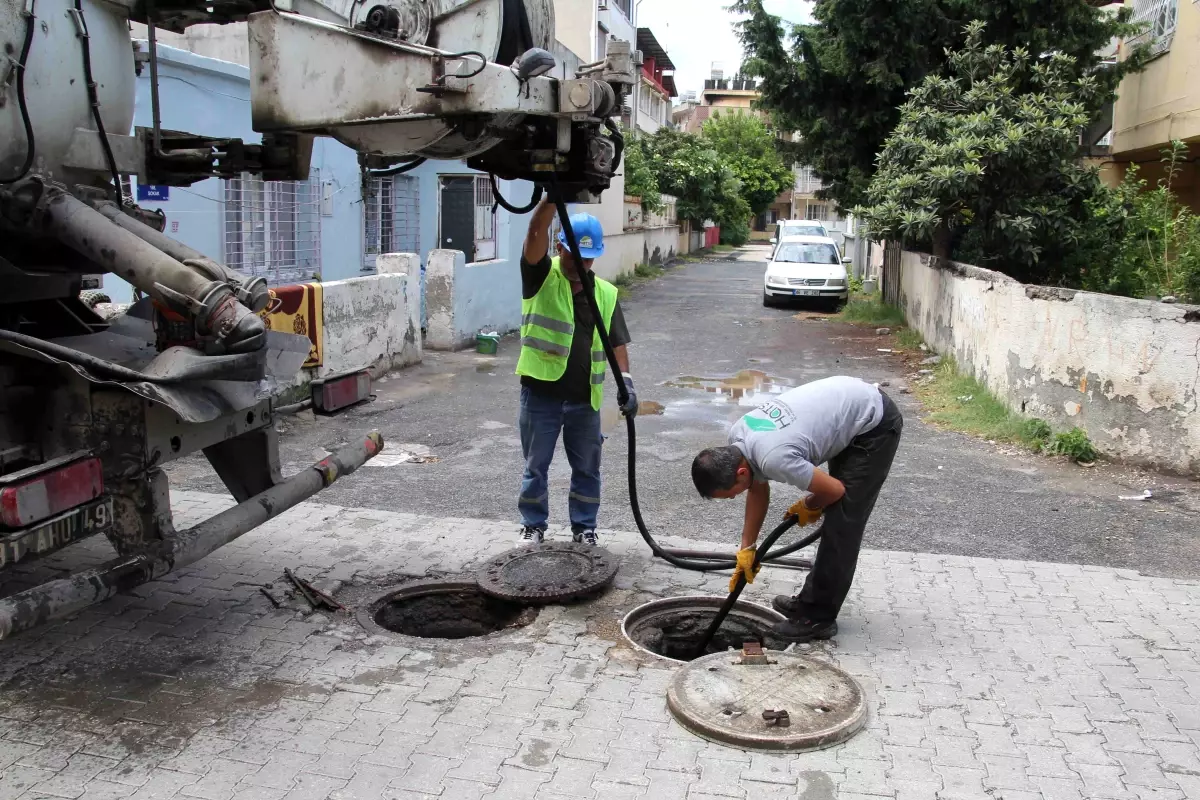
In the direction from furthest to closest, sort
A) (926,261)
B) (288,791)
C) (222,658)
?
(926,261) < (222,658) < (288,791)

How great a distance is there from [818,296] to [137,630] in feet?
55.8

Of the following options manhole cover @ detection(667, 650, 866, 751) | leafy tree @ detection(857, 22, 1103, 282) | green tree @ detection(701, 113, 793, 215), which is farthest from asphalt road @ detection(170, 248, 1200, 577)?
green tree @ detection(701, 113, 793, 215)

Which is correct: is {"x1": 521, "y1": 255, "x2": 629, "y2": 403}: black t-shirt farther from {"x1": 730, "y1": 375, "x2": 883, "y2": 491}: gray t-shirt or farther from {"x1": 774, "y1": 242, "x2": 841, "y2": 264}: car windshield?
{"x1": 774, "y1": 242, "x2": 841, "y2": 264}: car windshield

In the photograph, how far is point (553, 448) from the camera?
5.16 metres

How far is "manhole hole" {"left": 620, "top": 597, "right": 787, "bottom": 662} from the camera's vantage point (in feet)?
14.8

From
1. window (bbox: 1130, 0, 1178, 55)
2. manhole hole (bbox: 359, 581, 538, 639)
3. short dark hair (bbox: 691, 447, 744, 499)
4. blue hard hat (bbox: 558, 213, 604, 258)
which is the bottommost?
manhole hole (bbox: 359, 581, 538, 639)

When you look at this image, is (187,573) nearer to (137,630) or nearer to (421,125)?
(137,630)

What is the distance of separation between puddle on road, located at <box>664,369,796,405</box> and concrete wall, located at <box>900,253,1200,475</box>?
231cm

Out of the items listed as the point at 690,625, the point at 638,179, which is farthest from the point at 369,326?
the point at 638,179

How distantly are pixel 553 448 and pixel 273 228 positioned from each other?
23.8 ft

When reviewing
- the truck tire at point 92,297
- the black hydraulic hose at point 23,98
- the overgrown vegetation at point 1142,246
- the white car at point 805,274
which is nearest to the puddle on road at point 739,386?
the overgrown vegetation at point 1142,246

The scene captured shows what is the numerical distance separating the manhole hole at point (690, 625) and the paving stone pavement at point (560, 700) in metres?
0.11

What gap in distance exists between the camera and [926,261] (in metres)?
13.9

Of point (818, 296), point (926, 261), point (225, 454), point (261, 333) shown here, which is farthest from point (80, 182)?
point (818, 296)
